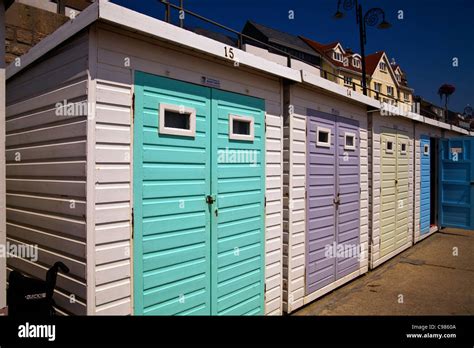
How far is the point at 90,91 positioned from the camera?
10.0ft

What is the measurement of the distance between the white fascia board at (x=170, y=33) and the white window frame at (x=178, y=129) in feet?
2.32

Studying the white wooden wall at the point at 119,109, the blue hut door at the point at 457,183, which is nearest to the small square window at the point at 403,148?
the blue hut door at the point at 457,183

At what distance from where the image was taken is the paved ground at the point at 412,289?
17.8ft

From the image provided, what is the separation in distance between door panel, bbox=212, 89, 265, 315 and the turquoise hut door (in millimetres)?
13

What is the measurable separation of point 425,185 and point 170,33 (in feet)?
34.2

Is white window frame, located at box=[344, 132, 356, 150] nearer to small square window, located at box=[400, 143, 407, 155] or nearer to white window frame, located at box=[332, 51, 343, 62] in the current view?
small square window, located at box=[400, 143, 407, 155]

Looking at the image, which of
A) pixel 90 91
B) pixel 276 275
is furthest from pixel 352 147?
pixel 90 91

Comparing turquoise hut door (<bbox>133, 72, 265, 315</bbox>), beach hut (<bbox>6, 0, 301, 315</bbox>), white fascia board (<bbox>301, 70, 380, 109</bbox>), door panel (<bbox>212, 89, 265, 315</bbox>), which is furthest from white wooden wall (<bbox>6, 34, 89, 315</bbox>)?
white fascia board (<bbox>301, 70, 380, 109</bbox>)

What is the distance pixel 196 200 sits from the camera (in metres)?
3.97

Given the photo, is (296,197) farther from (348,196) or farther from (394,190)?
(394,190)

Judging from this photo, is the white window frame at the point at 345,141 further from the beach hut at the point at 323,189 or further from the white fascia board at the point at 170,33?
the white fascia board at the point at 170,33

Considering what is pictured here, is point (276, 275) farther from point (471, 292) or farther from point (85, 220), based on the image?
point (471, 292)

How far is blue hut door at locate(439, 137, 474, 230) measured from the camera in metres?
10.3

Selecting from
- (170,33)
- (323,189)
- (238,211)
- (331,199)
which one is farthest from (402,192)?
(170,33)
